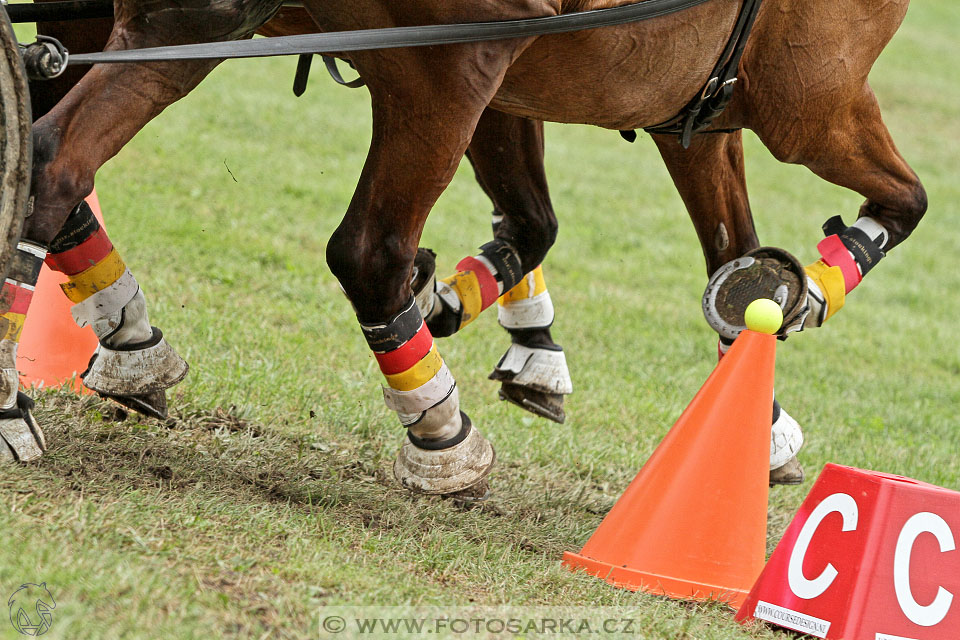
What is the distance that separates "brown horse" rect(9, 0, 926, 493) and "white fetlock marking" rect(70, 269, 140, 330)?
57cm

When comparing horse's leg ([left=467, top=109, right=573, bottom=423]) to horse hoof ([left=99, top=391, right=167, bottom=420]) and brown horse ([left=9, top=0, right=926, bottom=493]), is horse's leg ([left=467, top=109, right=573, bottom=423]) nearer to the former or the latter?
brown horse ([left=9, top=0, right=926, bottom=493])

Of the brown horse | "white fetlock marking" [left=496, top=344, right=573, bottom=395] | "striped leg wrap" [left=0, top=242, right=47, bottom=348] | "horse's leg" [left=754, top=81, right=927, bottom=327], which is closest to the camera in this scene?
"striped leg wrap" [left=0, top=242, right=47, bottom=348]

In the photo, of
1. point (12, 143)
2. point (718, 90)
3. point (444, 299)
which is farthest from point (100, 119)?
point (718, 90)

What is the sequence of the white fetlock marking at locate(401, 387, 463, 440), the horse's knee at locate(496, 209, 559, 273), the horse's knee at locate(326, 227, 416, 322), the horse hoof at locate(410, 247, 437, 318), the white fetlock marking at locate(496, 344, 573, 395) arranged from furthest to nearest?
the white fetlock marking at locate(496, 344, 573, 395) < the horse's knee at locate(496, 209, 559, 273) < the horse hoof at locate(410, 247, 437, 318) < the white fetlock marking at locate(401, 387, 463, 440) < the horse's knee at locate(326, 227, 416, 322)

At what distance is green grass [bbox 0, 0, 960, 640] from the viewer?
240 centimetres

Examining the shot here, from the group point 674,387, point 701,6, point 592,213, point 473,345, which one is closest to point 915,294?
point 592,213

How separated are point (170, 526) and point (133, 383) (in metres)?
0.91

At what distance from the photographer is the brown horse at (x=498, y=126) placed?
8.87 ft

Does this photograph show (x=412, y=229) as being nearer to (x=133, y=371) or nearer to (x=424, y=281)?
(x=424, y=281)

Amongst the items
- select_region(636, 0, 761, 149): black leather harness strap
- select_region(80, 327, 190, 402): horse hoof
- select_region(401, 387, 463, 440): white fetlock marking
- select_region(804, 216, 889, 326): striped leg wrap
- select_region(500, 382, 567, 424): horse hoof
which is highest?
select_region(636, 0, 761, 149): black leather harness strap

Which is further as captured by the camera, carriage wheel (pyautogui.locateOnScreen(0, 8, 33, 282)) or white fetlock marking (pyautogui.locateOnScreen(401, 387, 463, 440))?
white fetlock marking (pyautogui.locateOnScreen(401, 387, 463, 440))

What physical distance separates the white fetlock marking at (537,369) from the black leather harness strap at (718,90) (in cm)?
126

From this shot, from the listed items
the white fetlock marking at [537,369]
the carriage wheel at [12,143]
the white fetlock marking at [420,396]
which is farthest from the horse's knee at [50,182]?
the white fetlock marking at [537,369]

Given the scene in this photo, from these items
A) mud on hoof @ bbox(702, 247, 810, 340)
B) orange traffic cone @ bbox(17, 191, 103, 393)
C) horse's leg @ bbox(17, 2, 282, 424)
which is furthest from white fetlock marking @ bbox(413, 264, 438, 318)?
orange traffic cone @ bbox(17, 191, 103, 393)
